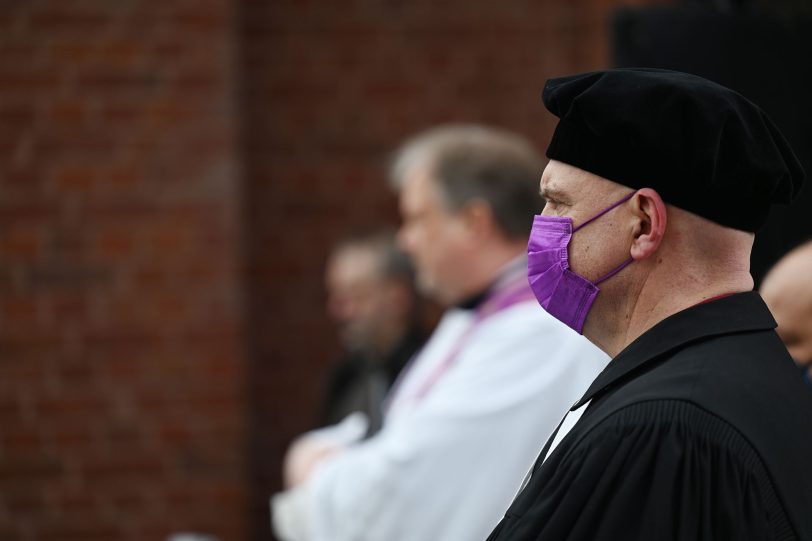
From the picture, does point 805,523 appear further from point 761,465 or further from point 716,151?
point 716,151

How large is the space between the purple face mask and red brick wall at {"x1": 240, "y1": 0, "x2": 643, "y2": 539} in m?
3.76

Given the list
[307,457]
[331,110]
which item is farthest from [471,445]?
[331,110]

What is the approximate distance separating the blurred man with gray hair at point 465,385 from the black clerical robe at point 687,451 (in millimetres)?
1572

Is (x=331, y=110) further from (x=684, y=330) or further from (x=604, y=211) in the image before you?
(x=684, y=330)

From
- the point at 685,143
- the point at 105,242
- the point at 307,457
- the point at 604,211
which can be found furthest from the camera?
the point at 105,242

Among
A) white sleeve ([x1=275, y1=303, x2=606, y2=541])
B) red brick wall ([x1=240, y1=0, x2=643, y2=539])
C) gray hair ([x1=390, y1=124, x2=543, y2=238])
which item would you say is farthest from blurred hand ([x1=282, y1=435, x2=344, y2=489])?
red brick wall ([x1=240, y1=0, x2=643, y2=539])

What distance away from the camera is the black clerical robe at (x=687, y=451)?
1503 mm

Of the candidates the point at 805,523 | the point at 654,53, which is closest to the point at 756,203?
the point at 805,523

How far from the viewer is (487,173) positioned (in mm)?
3582

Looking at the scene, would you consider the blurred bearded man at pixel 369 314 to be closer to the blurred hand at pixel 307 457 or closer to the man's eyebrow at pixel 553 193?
the blurred hand at pixel 307 457

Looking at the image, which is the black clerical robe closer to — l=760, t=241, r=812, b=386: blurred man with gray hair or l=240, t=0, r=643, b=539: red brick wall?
l=760, t=241, r=812, b=386: blurred man with gray hair

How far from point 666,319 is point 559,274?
19cm

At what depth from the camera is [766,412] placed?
5.21 feet

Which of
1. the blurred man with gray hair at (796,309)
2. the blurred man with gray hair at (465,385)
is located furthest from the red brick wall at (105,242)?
the blurred man with gray hair at (796,309)
